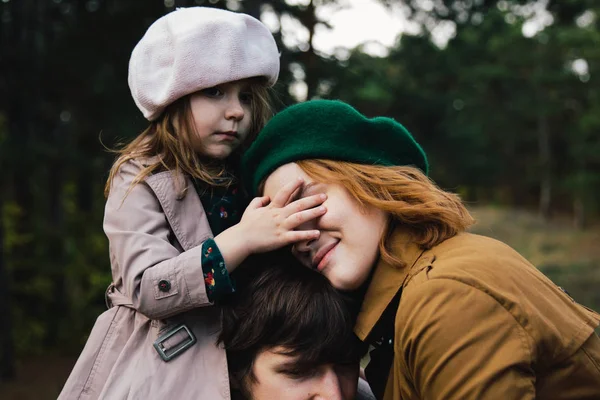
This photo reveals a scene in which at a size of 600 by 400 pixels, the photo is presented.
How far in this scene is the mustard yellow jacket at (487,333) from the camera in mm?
1361

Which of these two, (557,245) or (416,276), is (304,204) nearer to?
(416,276)

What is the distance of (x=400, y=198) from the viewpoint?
1.78 metres

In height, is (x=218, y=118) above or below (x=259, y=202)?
above

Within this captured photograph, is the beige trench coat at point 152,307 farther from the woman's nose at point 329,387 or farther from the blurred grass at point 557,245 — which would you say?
the blurred grass at point 557,245

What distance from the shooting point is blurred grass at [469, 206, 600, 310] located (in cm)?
1387

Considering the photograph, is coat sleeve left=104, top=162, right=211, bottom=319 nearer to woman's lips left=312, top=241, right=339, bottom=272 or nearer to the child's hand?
the child's hand

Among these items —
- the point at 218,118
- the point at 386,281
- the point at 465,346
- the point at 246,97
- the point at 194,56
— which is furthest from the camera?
the point at 246,97

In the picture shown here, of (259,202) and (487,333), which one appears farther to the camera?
(259,202)

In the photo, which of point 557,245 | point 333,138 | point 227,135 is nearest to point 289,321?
point 333,138

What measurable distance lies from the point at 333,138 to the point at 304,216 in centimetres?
27

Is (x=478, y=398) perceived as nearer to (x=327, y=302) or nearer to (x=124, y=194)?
(x=327, y=302)

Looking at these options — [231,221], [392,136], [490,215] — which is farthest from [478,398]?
[490,215]

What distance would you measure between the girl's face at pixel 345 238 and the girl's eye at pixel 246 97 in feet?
2.02

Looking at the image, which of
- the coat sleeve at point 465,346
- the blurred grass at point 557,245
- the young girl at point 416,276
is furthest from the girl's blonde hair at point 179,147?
the blurred grass at point 557,245
